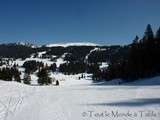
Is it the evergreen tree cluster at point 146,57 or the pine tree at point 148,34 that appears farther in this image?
the pine tree at point 148,34

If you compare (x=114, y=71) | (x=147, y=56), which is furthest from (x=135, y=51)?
(x=114, y=71)

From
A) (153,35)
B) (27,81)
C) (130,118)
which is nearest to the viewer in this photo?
(130,118)

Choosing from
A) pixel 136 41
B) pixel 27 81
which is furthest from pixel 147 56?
pixel 27 81

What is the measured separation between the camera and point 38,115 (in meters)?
15.0

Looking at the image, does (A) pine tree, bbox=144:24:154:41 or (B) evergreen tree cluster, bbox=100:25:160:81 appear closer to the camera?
(B) evergreen tree cluster, bbox=100:25:160:81

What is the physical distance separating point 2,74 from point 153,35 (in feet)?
163

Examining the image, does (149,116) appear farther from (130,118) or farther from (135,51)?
(135,51)

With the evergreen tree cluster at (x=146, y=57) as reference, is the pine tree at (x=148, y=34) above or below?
above

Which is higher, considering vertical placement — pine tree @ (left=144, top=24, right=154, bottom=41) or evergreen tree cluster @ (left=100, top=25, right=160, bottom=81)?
pine tree @ (left=144, top=24, right=154, bottom=41)

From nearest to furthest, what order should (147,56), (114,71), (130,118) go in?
1. (130,118)
2. (147,56)
3. (114,71)

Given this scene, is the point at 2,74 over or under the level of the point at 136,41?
under

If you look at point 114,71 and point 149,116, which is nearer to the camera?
point 149,116

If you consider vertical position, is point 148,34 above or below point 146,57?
above

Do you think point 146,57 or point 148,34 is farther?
point 148,34
